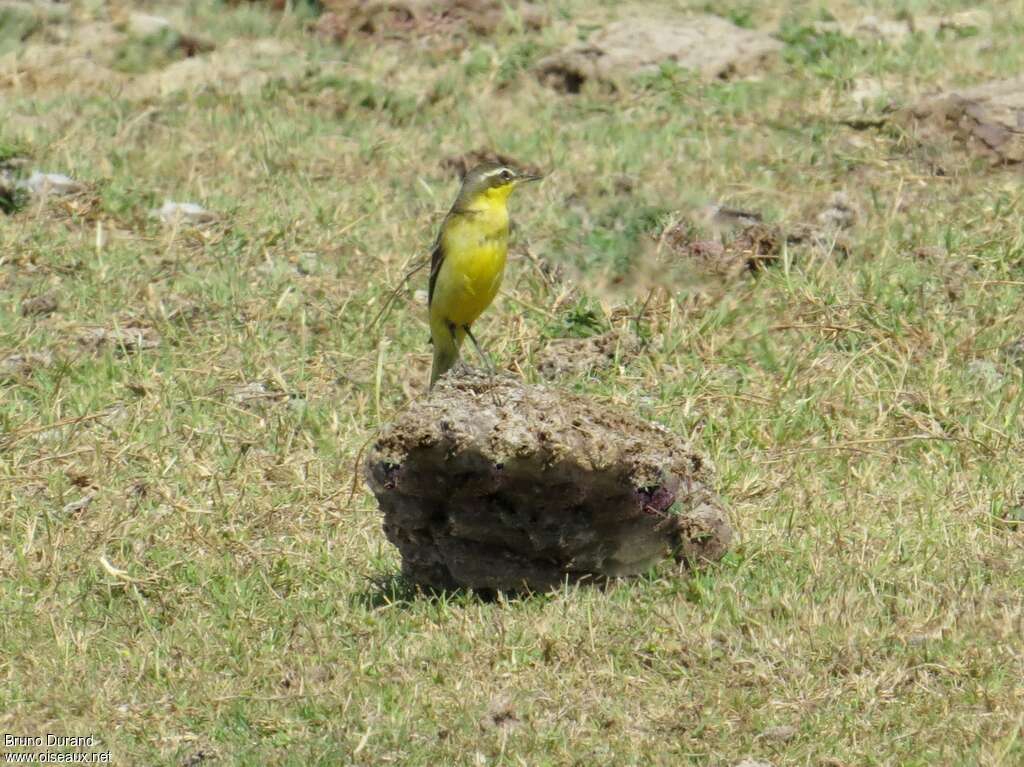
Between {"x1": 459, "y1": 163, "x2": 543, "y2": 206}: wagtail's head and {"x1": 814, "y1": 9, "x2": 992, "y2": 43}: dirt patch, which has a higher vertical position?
{"x1": 459, "y1": 163, "x2": 543, "y2": 206}: wagtail's head

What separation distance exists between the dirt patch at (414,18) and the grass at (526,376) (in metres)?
0.20

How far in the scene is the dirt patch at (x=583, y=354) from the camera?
29.9ft

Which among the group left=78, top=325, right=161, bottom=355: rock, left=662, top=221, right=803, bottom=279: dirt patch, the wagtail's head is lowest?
left=78, top=325, right=161, bottom=355: rock

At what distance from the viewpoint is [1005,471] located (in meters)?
7.71

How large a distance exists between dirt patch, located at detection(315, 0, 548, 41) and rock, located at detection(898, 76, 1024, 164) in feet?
11.1

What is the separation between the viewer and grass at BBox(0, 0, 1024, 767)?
577cm

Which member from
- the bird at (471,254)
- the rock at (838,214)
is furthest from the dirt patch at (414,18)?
the bird at (471,254)

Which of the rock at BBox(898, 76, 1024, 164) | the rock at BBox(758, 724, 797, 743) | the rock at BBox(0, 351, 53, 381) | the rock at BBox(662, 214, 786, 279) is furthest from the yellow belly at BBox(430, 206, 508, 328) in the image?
the rock at BBox(898, 76, 1024, 164)

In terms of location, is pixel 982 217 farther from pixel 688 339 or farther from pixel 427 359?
pixel 427 359

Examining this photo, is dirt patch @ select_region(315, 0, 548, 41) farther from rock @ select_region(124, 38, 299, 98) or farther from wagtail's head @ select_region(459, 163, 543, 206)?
wagtail's head @ select_region(459, 163, 543, 206)

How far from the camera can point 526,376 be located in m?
9.06

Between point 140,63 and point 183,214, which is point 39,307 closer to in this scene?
point 183,214

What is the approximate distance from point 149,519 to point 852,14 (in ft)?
26.7

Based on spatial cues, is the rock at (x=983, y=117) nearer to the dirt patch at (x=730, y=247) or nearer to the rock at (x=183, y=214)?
the dirt patch at (x=730, y=247)
